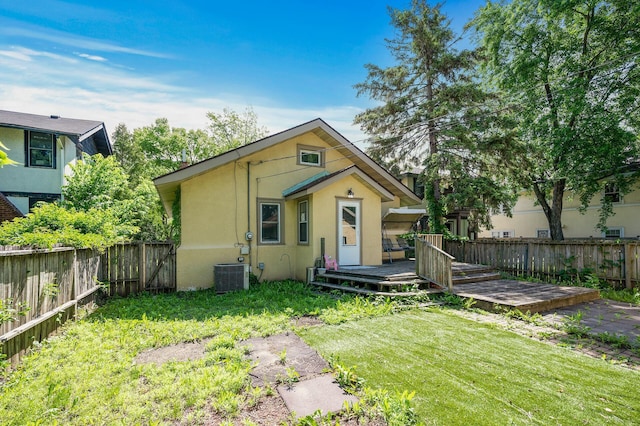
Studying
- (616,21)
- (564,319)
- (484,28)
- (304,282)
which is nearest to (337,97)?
(484,28)

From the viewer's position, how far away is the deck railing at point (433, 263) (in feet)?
26.0

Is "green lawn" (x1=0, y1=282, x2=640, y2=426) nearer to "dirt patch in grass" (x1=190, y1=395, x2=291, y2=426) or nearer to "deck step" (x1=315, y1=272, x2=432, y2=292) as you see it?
"dirt patch in grass" (x1=190, y1=395, x2=291, y2=426)

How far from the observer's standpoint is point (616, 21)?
12.6 metres

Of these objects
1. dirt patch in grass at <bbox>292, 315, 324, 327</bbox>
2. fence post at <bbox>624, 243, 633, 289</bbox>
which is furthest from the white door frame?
fence post at <bbox>624, 243, 633, 289</bbox>

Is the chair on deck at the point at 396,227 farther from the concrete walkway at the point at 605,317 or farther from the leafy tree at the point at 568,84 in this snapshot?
the concrete walkway at the point at 605,317

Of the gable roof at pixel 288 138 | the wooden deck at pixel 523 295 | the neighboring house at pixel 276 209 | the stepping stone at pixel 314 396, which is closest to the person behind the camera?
the stepping stone at pixel 314 396

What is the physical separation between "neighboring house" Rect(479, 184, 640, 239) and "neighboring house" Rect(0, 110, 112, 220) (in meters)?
23.7

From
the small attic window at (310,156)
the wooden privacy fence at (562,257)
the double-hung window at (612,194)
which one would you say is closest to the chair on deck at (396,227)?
the wooden privacy fence at (562,257)

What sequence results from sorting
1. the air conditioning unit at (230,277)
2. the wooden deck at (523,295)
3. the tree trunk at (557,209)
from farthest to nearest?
the tree trunk at (557,209) → the air conditioning unit at (230,277) → the wooden deck at (523,295)

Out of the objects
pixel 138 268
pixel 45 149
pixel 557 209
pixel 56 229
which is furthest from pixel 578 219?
pixel 45 149

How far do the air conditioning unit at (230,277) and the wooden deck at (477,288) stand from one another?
2129 mm

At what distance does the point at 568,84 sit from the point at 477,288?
36.0 ft

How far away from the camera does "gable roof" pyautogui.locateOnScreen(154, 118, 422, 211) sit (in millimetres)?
9000

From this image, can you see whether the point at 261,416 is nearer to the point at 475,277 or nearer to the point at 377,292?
the point at 377,292
